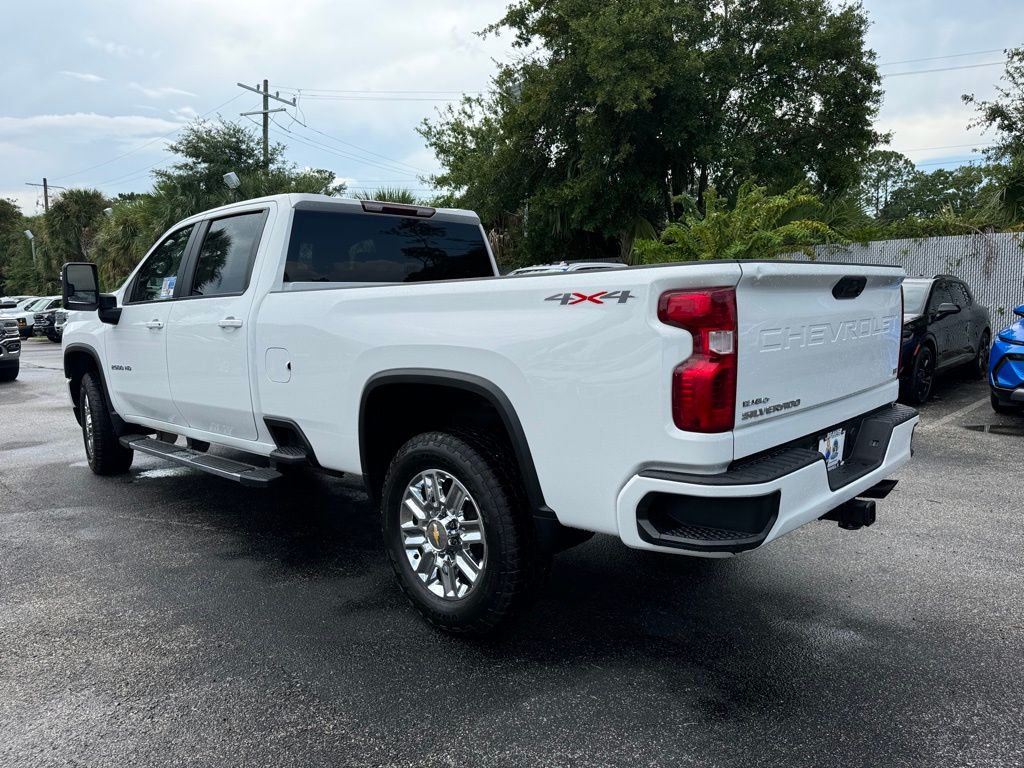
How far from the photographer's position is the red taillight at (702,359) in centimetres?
258

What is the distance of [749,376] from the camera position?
106 inches

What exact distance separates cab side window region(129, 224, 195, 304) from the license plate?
409 cm

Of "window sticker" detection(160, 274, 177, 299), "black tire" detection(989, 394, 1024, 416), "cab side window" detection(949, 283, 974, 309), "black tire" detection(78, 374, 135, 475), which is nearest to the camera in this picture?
"window sticker" detection(160, 274, 177, 299)

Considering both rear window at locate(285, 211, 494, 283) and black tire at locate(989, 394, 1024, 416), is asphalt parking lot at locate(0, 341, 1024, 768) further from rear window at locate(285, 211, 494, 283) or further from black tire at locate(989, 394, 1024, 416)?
black tire at locate(989, 394, 1024, 416)

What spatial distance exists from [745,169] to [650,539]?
57.3ft

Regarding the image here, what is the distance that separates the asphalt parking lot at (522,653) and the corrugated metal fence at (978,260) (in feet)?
30.8

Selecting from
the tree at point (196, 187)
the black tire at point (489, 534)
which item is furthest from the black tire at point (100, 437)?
the tree at point (196, 187)

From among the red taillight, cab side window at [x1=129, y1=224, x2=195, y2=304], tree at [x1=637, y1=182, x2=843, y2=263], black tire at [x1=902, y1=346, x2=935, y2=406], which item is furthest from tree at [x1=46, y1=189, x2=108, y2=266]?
the red taillight

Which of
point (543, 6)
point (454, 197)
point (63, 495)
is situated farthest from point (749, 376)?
point (454, 197)

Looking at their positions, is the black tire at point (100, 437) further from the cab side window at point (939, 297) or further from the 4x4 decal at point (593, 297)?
the cab side window at point (939, 297)

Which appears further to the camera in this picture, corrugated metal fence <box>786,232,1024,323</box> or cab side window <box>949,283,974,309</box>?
corrugated metal fence <box>786,232,1024,323</box>

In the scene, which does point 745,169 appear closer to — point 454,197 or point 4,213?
point 454,197

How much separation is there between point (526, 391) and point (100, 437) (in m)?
4.74

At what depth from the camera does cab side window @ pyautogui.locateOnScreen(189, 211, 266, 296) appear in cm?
460
